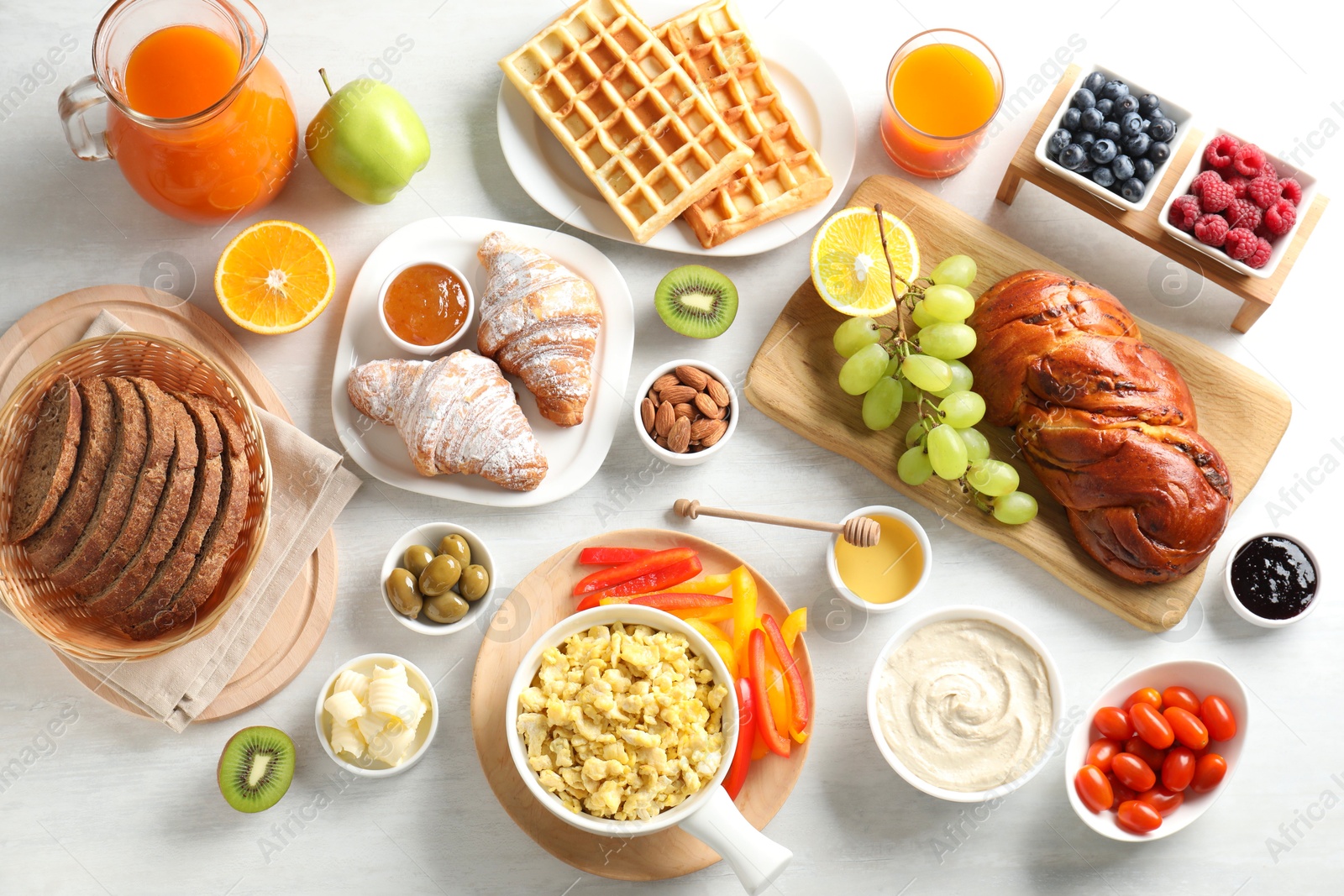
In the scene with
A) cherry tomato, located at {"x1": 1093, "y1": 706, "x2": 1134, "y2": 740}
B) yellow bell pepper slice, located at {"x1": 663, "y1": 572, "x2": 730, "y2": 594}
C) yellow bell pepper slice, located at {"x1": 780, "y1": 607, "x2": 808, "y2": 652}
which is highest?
yellow bell pepper slice, located at {"x1": 663, "y1": 572, "x2": 730, "y2": 594}

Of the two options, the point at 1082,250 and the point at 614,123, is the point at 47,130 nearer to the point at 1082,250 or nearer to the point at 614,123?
the point at 614,123

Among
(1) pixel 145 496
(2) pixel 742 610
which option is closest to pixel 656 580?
(2) pixel 742 610

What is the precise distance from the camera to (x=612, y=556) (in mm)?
2434

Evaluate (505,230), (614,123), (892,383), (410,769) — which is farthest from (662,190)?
(410,769)

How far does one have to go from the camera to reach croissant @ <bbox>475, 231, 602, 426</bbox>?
8.04 feet

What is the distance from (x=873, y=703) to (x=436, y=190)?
1.83 meters

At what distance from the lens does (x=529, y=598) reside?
2461mm

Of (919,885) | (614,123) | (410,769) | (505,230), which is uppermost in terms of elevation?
(614,123)

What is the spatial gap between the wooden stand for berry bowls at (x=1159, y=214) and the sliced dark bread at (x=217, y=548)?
2.10 meters

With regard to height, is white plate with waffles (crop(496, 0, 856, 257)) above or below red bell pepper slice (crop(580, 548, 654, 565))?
above

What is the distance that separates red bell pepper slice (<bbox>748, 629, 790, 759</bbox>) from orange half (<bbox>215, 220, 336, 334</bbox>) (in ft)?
4.60

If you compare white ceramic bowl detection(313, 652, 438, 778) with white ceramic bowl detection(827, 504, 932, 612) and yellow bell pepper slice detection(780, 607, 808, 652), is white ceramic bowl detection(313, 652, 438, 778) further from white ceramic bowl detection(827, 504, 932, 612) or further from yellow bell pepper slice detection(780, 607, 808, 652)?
white ceramic bowl detection(827, 504, 932, 612)

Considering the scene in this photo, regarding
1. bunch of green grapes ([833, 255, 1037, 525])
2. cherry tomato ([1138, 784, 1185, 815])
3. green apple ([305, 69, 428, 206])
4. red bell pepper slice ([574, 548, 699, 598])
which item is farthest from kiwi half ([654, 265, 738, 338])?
cherry tomato ([1138, 784, 1185, 815])

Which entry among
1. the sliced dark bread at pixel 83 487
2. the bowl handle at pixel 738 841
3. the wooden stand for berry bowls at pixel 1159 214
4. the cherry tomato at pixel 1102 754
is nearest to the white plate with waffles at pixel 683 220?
the wooden stand for berry bowls at pixel 1159 214
